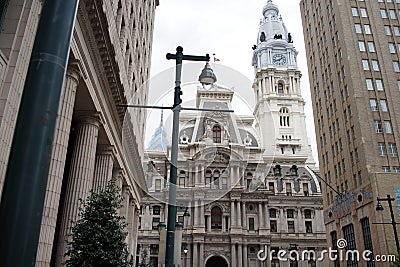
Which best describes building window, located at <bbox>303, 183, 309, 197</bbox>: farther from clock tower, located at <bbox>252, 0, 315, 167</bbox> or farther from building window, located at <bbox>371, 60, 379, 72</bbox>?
building window, located at <bbox>371, 60, 379, 72</bbox>

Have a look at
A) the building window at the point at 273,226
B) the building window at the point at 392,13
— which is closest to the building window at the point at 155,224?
the building window at the point at 273,226

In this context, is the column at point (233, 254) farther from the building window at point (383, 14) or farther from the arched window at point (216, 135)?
the building window at point (383, 14)

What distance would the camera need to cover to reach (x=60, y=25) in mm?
3418

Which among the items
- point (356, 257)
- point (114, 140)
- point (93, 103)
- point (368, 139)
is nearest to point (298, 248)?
point (356, 257)

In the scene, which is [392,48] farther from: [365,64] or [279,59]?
[279,59]

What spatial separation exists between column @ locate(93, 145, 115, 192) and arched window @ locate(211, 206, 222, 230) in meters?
44.9

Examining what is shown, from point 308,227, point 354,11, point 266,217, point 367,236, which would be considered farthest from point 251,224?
point 354,11

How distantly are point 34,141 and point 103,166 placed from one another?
81.1ft

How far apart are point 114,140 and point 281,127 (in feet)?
237

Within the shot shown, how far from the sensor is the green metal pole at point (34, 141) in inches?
110

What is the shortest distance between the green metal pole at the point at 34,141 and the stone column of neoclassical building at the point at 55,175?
415 inches

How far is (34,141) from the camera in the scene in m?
3.02

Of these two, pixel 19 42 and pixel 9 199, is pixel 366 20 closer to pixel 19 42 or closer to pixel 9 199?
pixel 19 42

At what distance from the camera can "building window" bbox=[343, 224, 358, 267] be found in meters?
42.4
